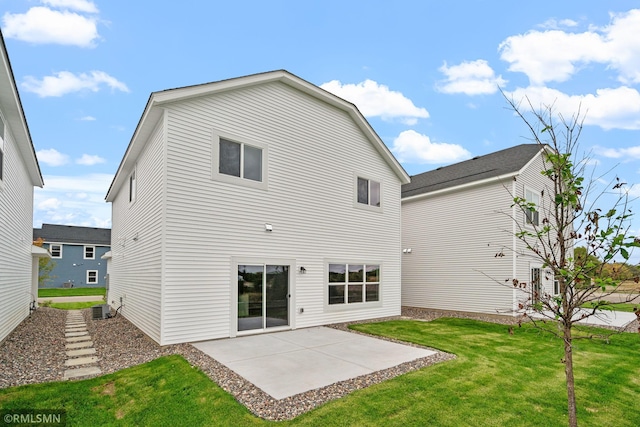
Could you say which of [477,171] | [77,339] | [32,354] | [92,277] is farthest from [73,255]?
[477,171]

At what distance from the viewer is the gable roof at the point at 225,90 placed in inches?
320

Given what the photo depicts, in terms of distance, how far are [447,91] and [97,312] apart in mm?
18971

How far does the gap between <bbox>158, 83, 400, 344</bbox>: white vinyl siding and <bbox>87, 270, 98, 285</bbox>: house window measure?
30934 mm

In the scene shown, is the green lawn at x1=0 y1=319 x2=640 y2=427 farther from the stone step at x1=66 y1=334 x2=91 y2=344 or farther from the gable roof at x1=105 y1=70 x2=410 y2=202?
the gable roof at x1=105 y1=70 x2=410 y2=202

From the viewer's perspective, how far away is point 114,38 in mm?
12039

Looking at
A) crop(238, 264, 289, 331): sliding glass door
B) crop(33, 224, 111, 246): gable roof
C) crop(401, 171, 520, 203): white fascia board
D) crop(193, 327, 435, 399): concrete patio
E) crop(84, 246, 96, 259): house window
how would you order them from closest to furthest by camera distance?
crop(193, 327, 435, 399): concrete patio < crop(238, 264, 289, 331): sliding glass door < crop(401, 171, 520, 203): white fascia board < crop(33, 224, 111, 246): gable roof < crop(84, 246, 96, 259): house window

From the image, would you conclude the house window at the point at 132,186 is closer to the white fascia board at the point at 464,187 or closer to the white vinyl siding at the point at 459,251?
the white fascia board at the point at 464,187

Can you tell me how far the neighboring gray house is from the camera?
31094 mm

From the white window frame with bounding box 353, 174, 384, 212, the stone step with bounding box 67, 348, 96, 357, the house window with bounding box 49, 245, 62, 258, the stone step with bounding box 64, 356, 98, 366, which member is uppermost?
the white window frame with bounding box 353, 174, 384, 212

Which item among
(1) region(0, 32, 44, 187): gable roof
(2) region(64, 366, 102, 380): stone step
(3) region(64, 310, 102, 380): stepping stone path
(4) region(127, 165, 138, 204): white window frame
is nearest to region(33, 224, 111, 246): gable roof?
(1) region(0, 32, 44, 187): gable roof

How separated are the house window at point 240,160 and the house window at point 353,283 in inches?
152

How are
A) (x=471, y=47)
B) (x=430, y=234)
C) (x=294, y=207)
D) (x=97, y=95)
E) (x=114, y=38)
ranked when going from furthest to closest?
(x=430, y=234) < (x=97, y=95) < (x=471, y=47) < (x=114, y=38) < (x=294, y=207)

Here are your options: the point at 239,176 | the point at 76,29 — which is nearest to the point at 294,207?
the point at 239,176

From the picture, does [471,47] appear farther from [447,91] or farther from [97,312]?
[97,312]
